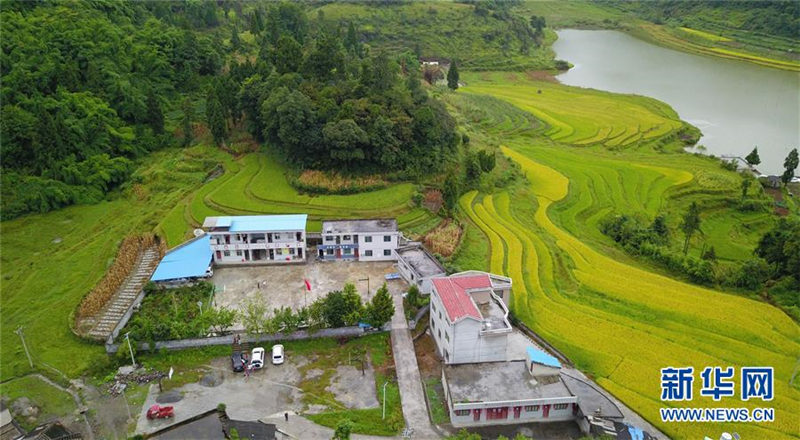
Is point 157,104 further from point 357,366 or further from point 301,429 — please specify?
point 301,429

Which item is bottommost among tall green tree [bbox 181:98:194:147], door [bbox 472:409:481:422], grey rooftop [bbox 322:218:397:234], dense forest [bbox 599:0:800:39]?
door [bbox 472:409:481:422]

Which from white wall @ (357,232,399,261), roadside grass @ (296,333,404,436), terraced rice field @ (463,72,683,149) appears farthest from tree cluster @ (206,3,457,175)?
terraced rice field @ (463,72,683,149)

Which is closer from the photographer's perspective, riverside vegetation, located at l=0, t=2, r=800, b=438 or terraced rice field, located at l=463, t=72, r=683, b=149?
riverside vegetation, located at l=0, t=2, r=800, b=438

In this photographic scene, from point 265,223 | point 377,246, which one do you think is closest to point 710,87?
point 377,246

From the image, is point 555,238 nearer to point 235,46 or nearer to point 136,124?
point 136,124

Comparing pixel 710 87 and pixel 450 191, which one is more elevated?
pixel 710 87

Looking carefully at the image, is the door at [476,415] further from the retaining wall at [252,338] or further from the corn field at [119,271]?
the corn field at [119,271]

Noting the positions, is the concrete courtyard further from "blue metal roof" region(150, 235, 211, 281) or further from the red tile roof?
the red tile roof
